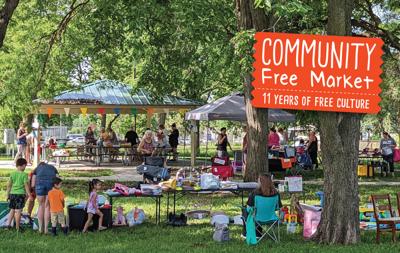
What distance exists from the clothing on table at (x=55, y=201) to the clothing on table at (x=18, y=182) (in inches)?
27.8

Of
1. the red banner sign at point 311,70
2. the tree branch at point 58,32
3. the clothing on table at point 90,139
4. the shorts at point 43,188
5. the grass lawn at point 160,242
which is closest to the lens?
the red banner sign at point 311,70

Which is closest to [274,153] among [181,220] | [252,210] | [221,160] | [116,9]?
[221,160]

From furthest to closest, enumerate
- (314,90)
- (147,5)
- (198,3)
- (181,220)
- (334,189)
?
1. (147,5)
2. (198,3)
3. (181,220)
4. (334,189)
5. (314,90)

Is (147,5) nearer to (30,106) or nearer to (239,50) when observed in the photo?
(239,50)

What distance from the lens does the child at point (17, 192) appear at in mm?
10359

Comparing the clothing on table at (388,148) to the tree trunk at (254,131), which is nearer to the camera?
the tree trunk at (254,131)

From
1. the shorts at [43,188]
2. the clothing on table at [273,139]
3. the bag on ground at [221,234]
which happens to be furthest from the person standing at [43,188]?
the clothing on table at [273,139]

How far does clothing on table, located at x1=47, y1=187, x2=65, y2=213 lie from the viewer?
32.6 feet

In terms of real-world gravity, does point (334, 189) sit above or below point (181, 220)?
above

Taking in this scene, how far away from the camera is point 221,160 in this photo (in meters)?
16.9

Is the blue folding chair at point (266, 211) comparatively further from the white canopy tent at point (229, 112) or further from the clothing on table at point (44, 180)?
the white canopy tent at point (229, 112)

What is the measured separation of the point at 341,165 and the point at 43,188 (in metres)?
4.97

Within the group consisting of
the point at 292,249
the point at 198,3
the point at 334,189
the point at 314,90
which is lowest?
the point at 292,249

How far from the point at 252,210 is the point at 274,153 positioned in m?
12.2
